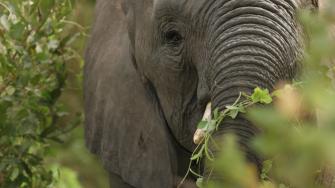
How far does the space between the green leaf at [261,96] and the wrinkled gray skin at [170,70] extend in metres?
0.16

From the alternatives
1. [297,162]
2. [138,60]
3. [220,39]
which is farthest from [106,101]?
[297,162]

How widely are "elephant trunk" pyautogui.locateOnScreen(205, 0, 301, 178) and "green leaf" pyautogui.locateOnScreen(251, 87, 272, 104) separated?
16cm

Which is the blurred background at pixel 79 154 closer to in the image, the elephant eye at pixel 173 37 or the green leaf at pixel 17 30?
the green leaf at pixel 17 30

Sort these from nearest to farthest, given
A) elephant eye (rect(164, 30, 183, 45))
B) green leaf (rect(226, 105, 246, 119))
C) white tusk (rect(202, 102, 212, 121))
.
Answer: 1. green leaf (rect(226, 105, 246, 119))
2. white tusk (rect(202, 102, 212, 121))
3. elephant eye (rect(164, 30, 183, 45))

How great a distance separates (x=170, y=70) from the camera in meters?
3.24

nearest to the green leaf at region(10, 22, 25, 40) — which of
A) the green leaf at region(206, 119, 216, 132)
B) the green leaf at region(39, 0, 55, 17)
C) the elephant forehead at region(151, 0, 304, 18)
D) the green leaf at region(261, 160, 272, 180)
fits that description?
the green leaf at region(39, 0, 55, 17)

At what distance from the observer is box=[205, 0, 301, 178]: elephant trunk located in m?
2.48

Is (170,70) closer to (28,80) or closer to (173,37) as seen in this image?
(173,37)

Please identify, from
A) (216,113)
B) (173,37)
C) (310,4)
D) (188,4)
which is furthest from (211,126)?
(173,37)

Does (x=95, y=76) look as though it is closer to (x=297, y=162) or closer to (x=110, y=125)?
(x=110, y=125)

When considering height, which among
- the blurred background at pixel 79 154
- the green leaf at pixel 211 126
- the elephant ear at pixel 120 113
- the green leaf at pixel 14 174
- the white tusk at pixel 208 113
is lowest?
the blurred background at pixel 79 154

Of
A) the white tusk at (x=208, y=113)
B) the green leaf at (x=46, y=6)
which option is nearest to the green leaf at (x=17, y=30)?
the green leaf at (x=46, y=6)

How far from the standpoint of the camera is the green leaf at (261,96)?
7.45 ft

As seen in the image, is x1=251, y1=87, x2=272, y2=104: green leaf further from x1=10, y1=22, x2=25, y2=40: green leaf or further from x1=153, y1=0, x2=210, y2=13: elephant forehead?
x1=10, y1=22, x2=25, y2=40: green leaf
